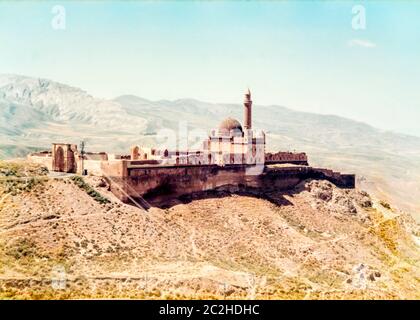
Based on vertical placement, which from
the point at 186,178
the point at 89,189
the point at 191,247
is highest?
the point at 186,178

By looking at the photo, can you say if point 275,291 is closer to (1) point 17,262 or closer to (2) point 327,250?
(2) point 327,250

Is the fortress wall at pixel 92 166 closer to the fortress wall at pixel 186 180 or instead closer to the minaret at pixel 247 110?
the fortress wall at pixel 186 180

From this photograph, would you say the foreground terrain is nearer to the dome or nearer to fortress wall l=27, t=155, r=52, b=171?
fortress wall l=27, t=155, r=52, b=171

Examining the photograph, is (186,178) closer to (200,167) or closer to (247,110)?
(200,167)

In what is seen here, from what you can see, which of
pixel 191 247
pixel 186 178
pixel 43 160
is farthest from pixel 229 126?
pixel 191 247

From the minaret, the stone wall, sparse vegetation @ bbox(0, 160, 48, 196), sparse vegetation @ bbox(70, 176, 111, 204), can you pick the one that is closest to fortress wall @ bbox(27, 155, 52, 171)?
sparse vegetation @ bbox(0, 160, 48, 196)
